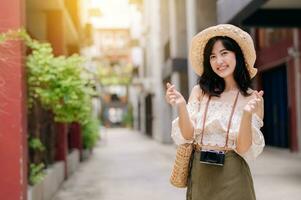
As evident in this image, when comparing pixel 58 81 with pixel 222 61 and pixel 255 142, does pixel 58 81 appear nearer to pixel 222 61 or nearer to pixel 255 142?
pixel 222 61

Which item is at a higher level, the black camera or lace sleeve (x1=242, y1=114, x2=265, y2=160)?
lace sleeve (x1=242, y1=114, x2=265, y2=160)

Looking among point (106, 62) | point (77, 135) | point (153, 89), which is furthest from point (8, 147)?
point (106, 62)

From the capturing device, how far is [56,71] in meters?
8.17

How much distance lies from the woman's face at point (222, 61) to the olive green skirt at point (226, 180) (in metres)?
0.47

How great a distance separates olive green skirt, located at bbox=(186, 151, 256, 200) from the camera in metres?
2.89

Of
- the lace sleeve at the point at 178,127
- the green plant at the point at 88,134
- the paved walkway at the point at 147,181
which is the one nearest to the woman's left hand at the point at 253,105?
the lace sleeve at the point at 178,127

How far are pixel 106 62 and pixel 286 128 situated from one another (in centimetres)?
5840

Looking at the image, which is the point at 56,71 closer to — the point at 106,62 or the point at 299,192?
the point at 299,192

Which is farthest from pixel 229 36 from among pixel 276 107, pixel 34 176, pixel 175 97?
pixel 276 107

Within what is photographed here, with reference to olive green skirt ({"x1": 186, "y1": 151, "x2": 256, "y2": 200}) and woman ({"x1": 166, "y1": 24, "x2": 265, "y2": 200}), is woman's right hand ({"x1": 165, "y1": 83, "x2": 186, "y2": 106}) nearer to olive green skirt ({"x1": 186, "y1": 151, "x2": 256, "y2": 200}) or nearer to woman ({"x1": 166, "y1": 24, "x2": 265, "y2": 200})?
woman ({"x1": 166, "y1": 24, "x2": 265, "y2": 200})

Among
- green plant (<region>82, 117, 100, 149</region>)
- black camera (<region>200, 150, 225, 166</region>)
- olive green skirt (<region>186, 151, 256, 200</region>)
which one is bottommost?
green plant (<region>82, 117, 100, 149</region>)

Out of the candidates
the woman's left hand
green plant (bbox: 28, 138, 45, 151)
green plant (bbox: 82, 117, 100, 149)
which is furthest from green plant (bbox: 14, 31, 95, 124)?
green plant (bbox: 82, 117, 100, 149)

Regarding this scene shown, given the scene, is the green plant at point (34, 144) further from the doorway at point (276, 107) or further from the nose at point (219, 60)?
the doorway at point (276, 107)

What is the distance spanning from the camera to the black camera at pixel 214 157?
9.43ft
